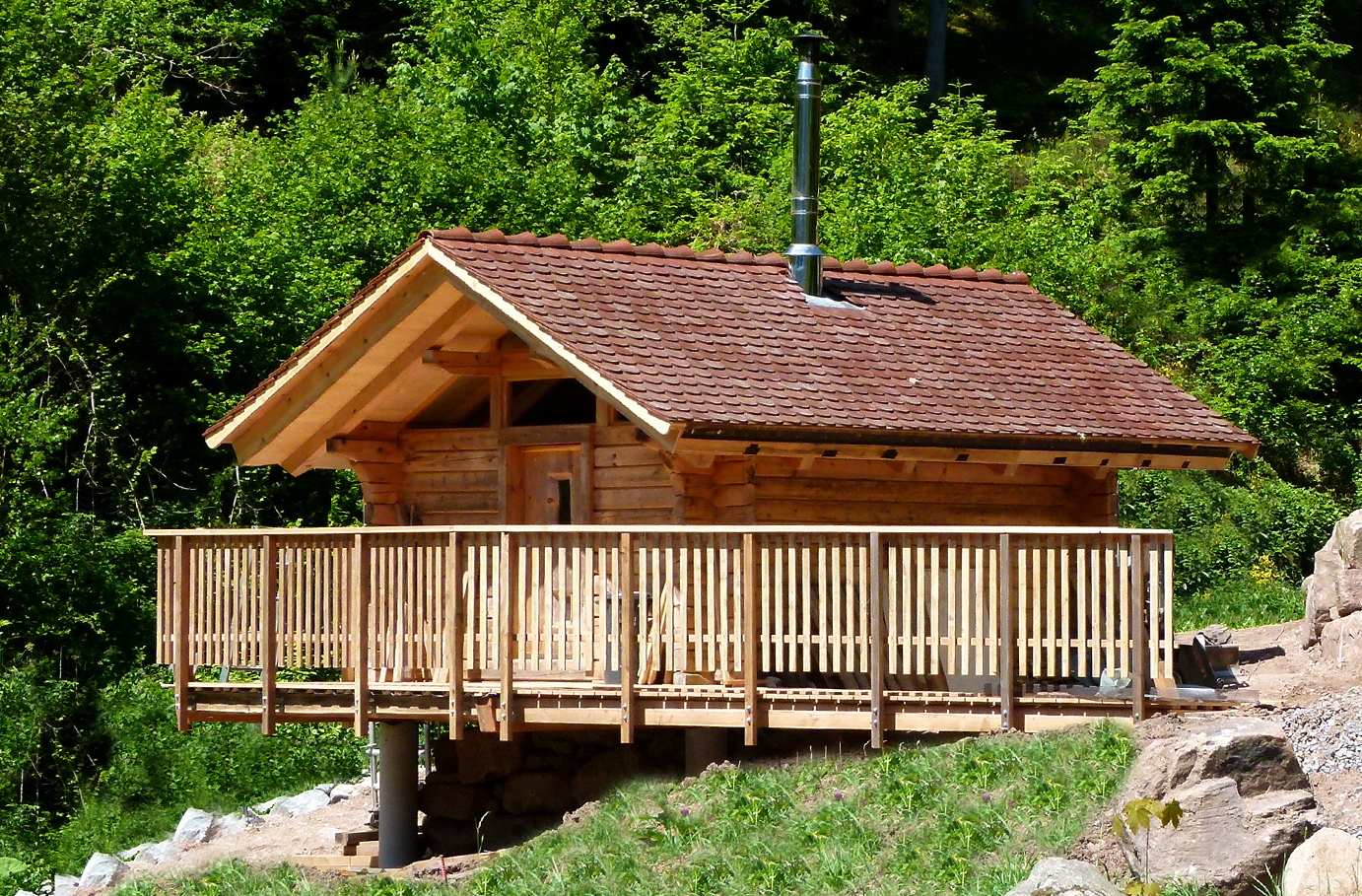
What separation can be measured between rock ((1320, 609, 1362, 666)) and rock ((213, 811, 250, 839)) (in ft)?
40.4

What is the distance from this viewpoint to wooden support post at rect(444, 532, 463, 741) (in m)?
15.3

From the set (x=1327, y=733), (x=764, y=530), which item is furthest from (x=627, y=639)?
(x=1327, y=733)

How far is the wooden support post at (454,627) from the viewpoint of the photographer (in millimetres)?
15328

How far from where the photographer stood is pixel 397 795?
18.5 meters

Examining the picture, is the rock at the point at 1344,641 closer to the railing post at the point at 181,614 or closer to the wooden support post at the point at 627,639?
the wooden support post at the point at 627,639

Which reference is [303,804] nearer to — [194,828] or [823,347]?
[194,828]

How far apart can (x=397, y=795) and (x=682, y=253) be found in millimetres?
6047

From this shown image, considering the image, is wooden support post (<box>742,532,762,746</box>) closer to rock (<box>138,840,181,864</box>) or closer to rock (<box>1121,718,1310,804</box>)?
rock (<box>1121,718,1310,804</box>)

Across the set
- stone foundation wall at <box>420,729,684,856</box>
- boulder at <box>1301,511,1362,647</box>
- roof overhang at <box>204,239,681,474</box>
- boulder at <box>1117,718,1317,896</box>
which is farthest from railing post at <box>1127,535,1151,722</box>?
boulder at <box>1301,511,1362,647</box>

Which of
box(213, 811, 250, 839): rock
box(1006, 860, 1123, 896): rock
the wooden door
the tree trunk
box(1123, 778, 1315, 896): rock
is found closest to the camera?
box(1006, 860, 1123, 896): rock

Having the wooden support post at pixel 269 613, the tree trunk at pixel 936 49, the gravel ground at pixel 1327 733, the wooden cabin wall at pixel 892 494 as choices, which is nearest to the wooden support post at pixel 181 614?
the wooden support post at pixel 269 613

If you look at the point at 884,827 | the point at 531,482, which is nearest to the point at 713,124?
the point at 531,482

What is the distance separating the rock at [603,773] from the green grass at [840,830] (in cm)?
280

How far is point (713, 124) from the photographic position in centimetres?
4028
